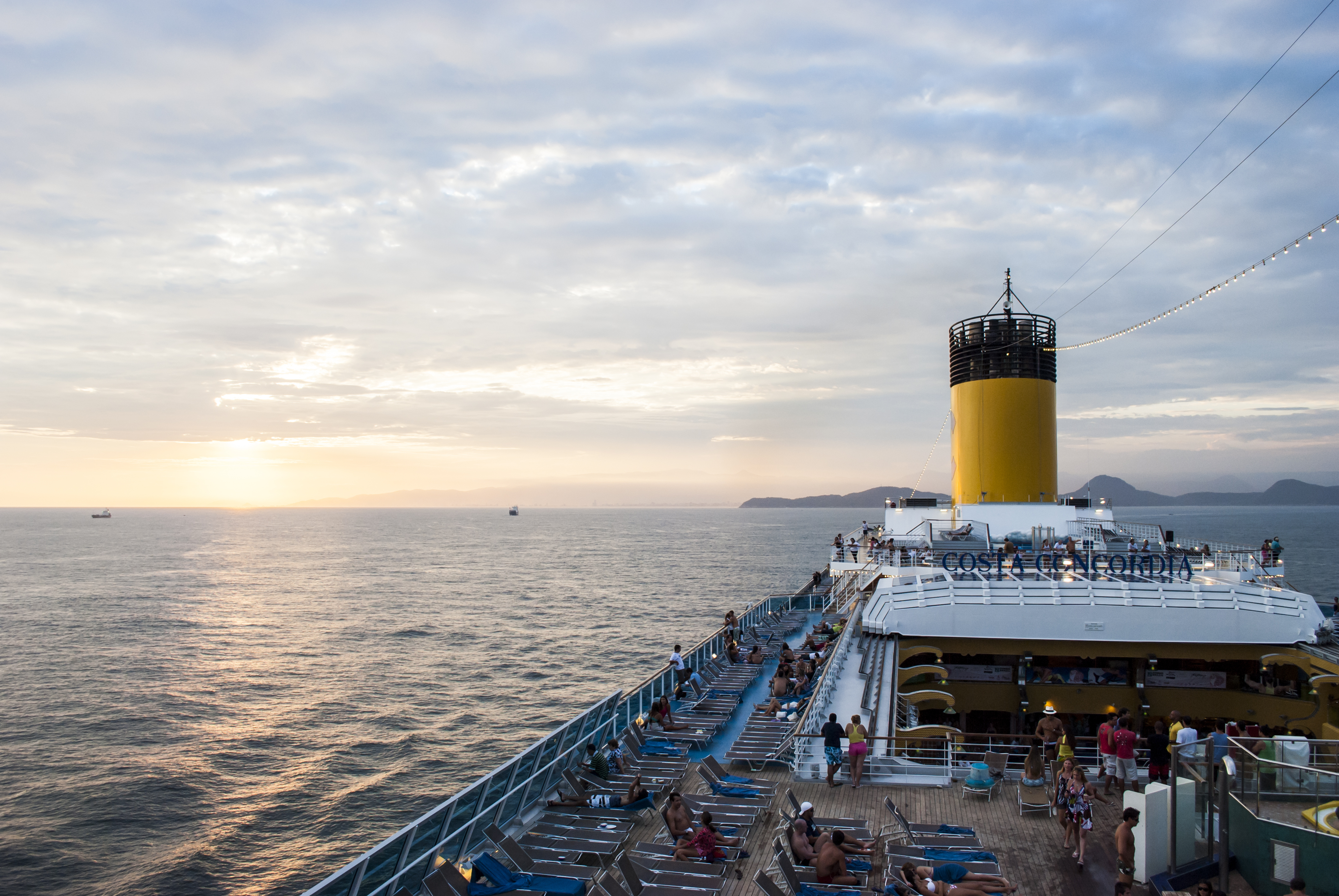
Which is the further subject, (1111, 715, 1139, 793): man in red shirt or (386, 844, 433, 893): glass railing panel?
(1111, 715, 1139, 793): man in red shirt

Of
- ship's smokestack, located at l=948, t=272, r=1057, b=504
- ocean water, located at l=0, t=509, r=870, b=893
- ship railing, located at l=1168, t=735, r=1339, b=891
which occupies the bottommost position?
ocean water, located at l=0, t=509, r=870, b=893

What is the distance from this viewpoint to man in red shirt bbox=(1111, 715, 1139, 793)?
467 inches

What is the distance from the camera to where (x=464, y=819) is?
970 cm

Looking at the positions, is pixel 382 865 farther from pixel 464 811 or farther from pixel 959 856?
pixel 959 856

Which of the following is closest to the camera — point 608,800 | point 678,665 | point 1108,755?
point 608,800

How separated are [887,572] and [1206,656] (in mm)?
8027

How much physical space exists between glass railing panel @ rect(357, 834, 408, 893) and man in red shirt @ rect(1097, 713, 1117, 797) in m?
9.79

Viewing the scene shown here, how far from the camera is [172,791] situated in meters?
24.3

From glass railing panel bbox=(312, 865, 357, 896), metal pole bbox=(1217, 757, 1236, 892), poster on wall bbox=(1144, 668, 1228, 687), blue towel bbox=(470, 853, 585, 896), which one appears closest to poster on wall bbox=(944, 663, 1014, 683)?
poster on wall bbox=(1144, 668, 1228, 687)

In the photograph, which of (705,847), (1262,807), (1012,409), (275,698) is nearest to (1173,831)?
(1262,807)

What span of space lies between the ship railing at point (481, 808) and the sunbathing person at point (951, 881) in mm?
4812

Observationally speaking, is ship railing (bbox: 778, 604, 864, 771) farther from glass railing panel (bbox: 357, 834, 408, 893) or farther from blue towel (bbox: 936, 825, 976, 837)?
glass railing panel (bbox: 357, 834, 408, 893)

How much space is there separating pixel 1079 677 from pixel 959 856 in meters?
12.4

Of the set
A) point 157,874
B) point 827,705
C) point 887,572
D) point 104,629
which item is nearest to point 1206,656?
point 887,572
